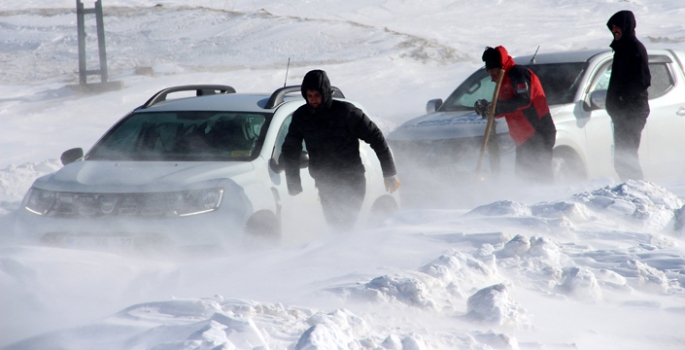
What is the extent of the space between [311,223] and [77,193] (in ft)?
5.46

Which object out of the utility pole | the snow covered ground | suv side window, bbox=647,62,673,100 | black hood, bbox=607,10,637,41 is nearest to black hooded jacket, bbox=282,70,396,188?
the snow covered ground

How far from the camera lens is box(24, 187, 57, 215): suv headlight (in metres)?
4.91

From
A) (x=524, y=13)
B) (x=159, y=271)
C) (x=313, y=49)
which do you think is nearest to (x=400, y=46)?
(x=313, y=49)

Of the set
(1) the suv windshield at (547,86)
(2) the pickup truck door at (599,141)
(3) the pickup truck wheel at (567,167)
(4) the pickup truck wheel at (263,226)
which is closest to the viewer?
(4) the pickup truck wheel at (263,226)

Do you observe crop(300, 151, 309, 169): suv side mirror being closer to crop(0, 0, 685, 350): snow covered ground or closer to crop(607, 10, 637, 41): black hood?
crop(0, 0, 685, 350): snow covered ground

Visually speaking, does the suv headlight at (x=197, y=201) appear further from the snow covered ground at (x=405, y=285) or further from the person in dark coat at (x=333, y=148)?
the person in dark coat at (x=333, y=148)

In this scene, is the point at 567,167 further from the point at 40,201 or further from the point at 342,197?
the point at 40,201

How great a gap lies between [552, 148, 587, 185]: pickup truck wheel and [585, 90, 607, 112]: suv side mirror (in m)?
0.50

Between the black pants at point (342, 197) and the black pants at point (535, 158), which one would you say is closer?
the black pants at point (342, 197)

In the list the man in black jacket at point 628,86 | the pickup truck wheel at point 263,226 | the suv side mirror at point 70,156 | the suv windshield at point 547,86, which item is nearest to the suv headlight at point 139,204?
the pickup truck wheel at point 263,226

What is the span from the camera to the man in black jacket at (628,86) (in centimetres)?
671

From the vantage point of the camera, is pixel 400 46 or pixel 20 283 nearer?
pixel 20 283

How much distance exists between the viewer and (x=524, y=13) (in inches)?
1277

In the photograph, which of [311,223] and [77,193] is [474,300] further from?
[77,193]
